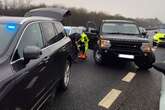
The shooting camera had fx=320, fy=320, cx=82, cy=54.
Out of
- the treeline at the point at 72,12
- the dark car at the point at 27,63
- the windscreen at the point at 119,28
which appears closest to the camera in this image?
the dark car at the point at 27,63

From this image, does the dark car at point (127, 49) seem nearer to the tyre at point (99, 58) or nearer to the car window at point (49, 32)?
the tyre at point (99, 58)

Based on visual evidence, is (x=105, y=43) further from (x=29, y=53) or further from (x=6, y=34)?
(x=29, y=53)

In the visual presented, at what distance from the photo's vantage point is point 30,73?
402 cm

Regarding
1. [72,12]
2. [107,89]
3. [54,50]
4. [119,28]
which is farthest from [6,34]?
[72,12]

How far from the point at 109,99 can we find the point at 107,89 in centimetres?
92

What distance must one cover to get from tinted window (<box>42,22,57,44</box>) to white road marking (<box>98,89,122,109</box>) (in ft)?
5.16

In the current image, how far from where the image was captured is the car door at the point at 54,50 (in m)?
5.29

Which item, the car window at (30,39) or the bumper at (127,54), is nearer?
the car window at (30,39)

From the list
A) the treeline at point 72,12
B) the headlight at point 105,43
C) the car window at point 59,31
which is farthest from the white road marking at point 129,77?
the treeline at point 72,12

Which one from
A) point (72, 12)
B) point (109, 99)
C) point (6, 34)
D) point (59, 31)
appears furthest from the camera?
point (72, 12)

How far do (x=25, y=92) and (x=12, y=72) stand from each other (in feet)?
1.16

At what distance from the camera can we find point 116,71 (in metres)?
10.3

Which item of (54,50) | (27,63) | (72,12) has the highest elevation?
(27,63)

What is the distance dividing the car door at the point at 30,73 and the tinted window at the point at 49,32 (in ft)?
1.38
